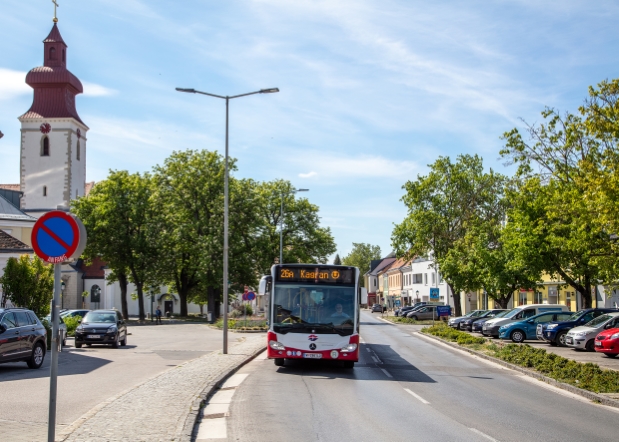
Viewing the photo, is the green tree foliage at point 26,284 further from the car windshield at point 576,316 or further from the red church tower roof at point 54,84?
the red church tower roof at point 54,84

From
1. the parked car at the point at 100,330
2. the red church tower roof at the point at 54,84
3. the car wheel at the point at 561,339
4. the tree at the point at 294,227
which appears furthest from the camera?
the red church tower roof at the point at 54,84

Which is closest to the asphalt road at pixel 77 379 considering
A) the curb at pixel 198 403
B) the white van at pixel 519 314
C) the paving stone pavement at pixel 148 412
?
the paving stone pavement at pixel 148 412

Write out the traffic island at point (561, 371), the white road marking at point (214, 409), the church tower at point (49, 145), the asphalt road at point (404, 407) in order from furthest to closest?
the church tower at point (49, 145) → the traffic island at point (561, 371) → the white road marking at point (214, 409) → the asphalt road at point (404, 407)

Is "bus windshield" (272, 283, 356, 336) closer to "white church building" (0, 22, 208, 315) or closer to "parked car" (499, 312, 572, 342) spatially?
"parked car" (499, 312, 572, 342)

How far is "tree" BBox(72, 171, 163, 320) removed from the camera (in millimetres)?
60875

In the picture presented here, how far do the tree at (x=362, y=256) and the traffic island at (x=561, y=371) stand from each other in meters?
158

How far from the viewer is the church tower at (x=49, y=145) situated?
73.8m

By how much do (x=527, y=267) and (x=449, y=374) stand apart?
19.1m

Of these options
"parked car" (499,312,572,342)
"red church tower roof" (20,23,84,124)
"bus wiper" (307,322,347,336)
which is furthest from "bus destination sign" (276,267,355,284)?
"red church tower roof" (20,23,84,124)

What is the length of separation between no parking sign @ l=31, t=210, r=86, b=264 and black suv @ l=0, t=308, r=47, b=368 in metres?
10.9

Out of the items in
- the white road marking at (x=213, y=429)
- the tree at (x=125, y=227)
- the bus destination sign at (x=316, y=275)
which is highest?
the tree at (x=125, y=227)

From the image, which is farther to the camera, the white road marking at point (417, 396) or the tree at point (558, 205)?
the tree at point (558, 205)

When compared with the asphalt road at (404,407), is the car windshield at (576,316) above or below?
above

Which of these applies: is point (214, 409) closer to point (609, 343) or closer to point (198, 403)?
point (198, 403)
